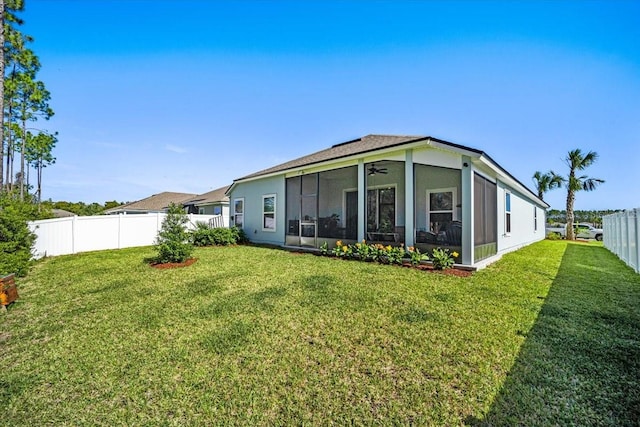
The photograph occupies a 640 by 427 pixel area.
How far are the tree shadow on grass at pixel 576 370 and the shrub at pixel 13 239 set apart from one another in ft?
32.5

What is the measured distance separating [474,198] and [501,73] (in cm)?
523

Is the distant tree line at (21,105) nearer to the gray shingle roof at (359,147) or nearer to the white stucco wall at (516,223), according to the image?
the gray shingle roof at (359,147)

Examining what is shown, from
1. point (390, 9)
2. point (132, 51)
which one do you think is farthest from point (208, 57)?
point (390, 9)

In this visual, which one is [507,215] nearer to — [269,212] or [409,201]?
[409,201]

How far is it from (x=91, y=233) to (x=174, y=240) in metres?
6.65

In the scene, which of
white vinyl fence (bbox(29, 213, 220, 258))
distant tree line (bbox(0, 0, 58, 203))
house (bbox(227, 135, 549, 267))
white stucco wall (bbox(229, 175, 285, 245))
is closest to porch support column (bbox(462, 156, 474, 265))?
house (bbox(227, 135, 549, 267))

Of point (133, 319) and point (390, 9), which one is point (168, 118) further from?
point (133, 319)

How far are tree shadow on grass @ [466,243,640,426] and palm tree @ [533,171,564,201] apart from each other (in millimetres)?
25482

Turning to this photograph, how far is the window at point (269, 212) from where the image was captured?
41.9 ft

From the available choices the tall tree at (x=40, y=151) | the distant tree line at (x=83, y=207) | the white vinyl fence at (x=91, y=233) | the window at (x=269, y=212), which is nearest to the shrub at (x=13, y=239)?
the white vinyl fence at (x=91, y=233)

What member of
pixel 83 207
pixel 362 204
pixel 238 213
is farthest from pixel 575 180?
pixel 83 207

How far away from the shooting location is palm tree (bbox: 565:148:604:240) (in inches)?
880

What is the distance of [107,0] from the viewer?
813cm

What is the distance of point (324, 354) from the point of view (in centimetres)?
316
